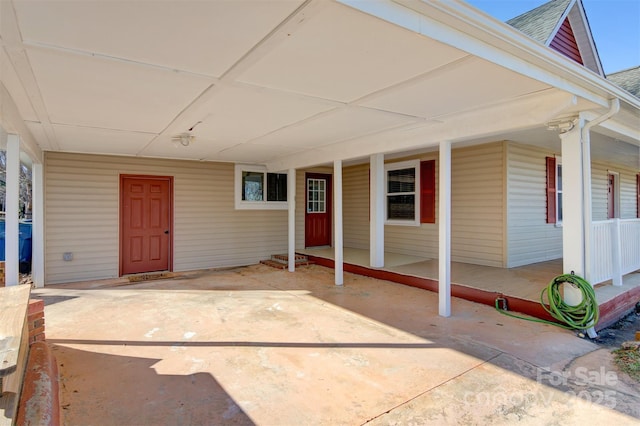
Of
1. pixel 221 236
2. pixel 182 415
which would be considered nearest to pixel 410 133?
pixel 182 415

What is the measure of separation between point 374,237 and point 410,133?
2.59 m

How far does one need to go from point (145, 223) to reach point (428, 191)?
5701mm

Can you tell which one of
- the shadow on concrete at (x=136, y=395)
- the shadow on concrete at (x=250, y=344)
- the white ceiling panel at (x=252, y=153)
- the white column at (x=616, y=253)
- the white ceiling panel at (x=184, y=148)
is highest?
the white ceiling panel at (x=252, y=153)

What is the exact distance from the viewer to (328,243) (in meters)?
9.53

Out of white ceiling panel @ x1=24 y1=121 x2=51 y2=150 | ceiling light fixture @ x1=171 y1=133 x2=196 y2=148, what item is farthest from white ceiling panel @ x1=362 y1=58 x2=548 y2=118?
white ceiling panel @ x1=24 y1=121 x2=51 y2=150

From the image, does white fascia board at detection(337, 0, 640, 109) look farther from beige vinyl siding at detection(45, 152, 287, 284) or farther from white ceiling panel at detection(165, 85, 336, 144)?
beige vinyl siding at detection(45, 152, 287, 284)

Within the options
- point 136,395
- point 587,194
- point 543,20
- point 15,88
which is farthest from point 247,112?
point 543,20

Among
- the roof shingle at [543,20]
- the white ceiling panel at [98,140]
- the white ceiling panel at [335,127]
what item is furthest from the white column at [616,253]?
the white ceiling panel at [98,140]

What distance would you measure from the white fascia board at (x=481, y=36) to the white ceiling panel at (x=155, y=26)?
56cm

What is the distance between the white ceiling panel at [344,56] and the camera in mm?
1931

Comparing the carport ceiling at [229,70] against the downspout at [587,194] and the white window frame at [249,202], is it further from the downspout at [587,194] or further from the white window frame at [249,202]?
the white window frame at [249,202]

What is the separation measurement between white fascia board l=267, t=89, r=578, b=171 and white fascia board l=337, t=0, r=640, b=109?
0.23 meters

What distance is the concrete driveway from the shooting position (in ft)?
7.66

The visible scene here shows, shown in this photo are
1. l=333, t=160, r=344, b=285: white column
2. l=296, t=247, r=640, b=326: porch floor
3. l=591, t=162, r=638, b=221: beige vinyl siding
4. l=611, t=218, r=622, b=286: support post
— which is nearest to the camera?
l=296, t=247, r=640, b=326: porch floor
